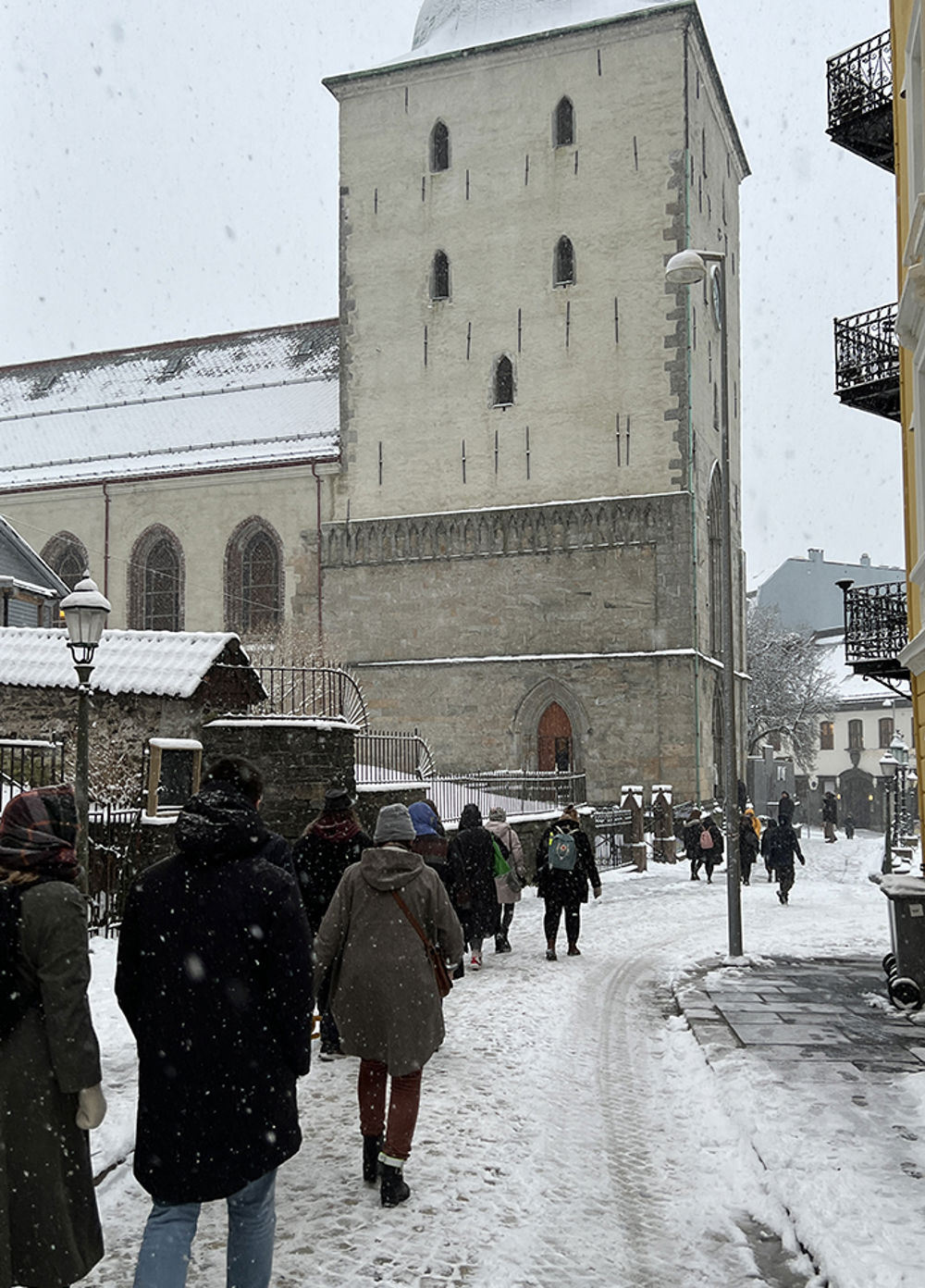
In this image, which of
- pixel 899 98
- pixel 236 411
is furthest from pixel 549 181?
pixel 899 98

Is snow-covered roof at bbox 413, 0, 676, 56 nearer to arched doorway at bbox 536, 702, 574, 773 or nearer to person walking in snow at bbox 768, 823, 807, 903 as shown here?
arched doorway at bbox 536, 702, 574, 773

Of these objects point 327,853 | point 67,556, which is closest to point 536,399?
point 67,556

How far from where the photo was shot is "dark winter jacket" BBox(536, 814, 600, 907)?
12531 mm

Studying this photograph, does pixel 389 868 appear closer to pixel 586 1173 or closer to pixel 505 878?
pixel 586 1173

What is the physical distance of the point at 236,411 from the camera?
1599 inches

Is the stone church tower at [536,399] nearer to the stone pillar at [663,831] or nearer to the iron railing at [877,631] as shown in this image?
the stone pillar at [663,831]

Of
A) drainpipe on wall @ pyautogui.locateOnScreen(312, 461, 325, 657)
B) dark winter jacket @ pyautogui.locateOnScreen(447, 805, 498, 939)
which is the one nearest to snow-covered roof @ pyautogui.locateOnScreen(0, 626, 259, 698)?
dark winter jacket @ pyautogui.locateOnScreen(447, 805, 498, 939)

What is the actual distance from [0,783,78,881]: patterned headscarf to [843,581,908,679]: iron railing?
16837 millimetres

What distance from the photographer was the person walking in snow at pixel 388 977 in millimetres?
5477

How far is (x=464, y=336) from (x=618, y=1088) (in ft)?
97.8

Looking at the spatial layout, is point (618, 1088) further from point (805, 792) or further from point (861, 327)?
point (805, 792)

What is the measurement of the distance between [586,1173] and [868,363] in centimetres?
1422

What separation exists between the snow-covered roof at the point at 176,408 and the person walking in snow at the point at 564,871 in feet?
82.9

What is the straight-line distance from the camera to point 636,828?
87.7ft
